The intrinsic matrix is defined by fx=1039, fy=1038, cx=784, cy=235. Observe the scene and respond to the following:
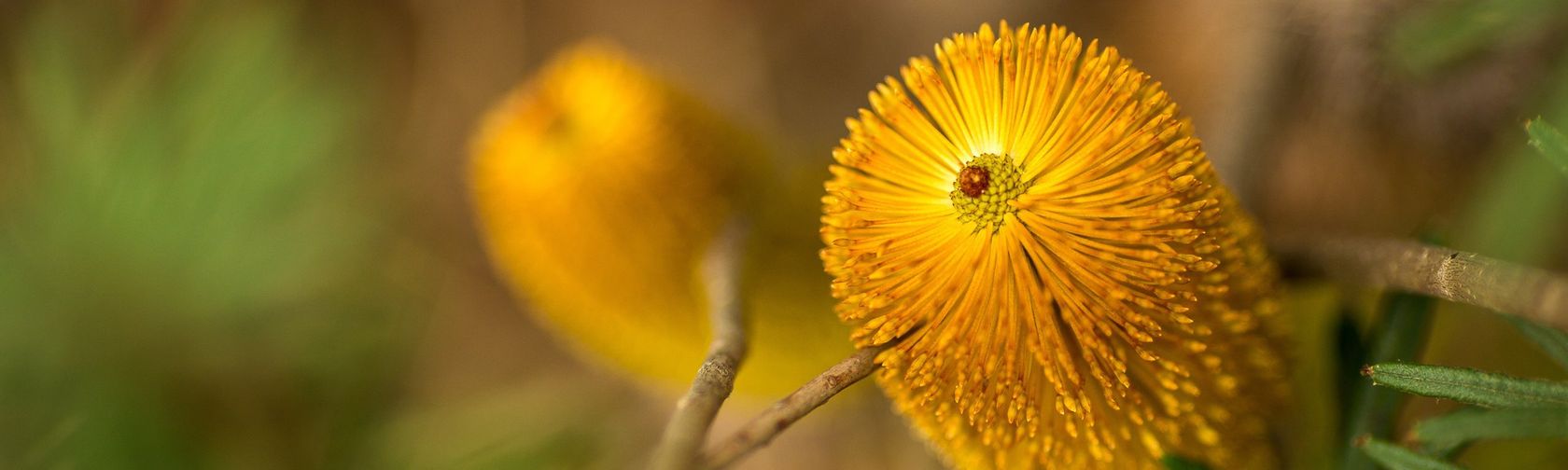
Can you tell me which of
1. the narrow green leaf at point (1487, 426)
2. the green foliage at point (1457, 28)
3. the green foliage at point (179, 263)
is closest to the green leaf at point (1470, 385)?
the narrow green leaf at point (1487, 426)

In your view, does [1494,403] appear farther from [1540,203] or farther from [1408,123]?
[1408,123]

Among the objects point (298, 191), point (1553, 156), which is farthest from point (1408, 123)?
point (298, 191)

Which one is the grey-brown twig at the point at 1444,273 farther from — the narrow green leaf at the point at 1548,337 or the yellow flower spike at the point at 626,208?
the yellow flower spike at the point at 626,208

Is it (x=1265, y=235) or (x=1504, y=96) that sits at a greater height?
(x=1504, y=96)

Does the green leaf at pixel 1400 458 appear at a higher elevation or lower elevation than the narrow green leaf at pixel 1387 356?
lower

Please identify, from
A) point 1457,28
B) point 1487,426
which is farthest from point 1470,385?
point 1457,28

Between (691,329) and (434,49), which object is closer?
(691,329)
